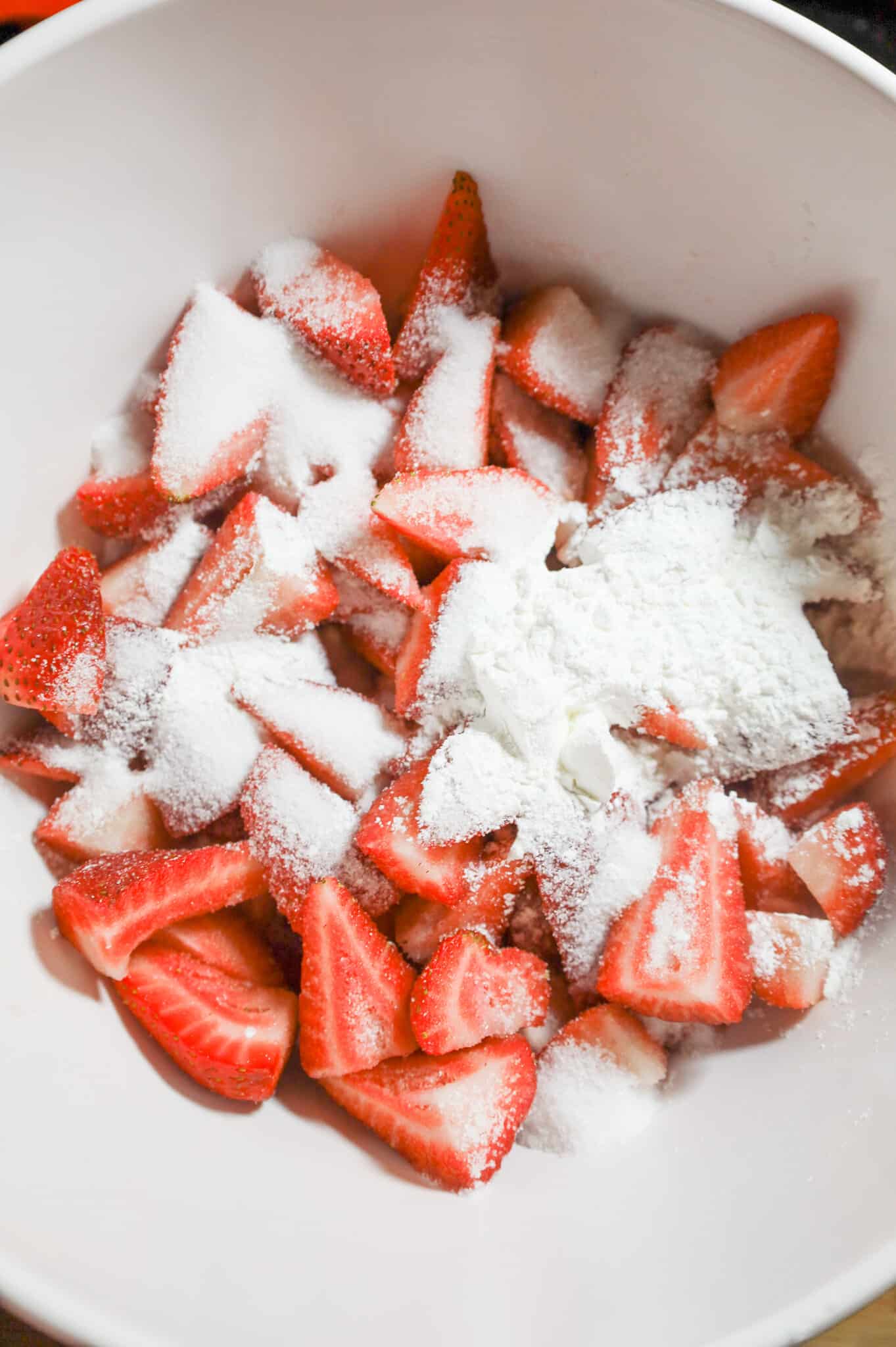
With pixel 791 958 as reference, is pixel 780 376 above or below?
above

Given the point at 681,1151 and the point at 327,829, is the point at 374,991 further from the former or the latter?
the point at 681,1151

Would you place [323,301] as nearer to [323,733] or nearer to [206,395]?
[206,395]

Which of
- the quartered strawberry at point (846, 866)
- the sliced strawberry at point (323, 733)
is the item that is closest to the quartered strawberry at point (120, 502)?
the sliced strawberry at point (323, 733)

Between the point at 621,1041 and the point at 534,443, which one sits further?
the point at 534,443

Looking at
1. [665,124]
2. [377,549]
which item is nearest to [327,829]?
[377,549]

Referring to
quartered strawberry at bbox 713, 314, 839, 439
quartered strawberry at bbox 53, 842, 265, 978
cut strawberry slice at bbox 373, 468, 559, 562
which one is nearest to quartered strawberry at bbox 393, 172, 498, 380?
cut strawberry slice at bbox 373, 468, 559, 562

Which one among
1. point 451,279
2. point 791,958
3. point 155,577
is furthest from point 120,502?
point 791,958

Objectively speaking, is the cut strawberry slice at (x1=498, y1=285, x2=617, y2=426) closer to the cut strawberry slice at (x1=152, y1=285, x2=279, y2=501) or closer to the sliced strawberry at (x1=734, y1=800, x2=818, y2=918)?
the cut strawberry slice at (x1=152, y1=285, x2=279, y2=501)
